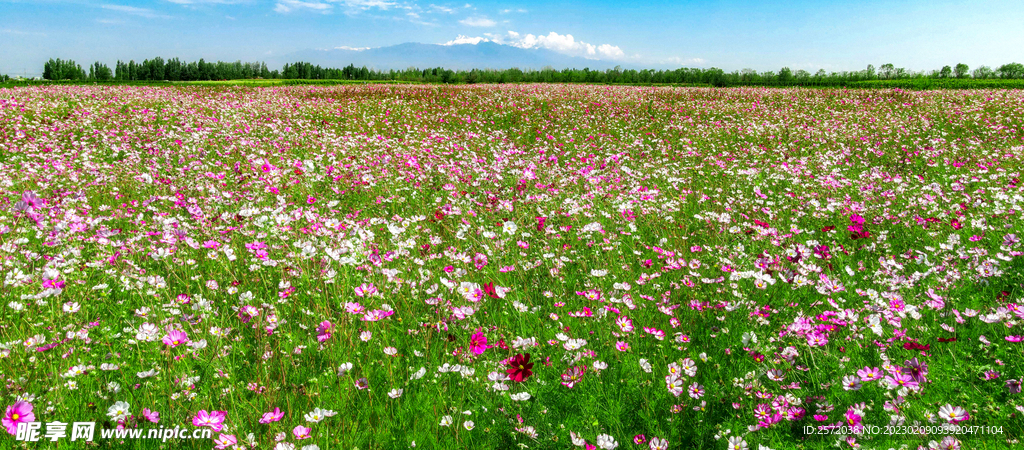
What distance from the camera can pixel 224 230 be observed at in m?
4.36

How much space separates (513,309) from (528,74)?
62021mm

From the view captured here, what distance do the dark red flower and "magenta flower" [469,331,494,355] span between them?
0.23m

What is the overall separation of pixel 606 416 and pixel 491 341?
81cm

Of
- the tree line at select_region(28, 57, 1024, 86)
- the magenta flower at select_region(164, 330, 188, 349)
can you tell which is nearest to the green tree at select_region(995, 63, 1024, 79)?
the tree line at select_region(28, 57, 1024, 86)

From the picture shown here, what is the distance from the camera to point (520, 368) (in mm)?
2379

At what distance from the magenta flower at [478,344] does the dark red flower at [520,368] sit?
230 millimetres

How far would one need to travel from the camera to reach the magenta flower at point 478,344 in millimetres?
2604

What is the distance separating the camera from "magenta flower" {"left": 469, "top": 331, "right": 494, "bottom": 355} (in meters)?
2.60

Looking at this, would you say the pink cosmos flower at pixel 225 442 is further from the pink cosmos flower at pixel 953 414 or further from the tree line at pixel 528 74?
the tree line at pixel 528 74

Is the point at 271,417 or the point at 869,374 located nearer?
the point at 271,417

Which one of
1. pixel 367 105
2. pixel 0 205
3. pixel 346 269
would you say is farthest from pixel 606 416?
pixel 367 105

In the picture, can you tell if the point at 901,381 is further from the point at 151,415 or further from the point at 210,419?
the point at 151,415

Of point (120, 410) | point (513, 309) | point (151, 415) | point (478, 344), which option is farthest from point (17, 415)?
point (513, 309)

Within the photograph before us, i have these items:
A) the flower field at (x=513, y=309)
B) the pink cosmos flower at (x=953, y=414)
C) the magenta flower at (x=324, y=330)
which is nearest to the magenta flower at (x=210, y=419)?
the flower field at (x=513, y=309)
